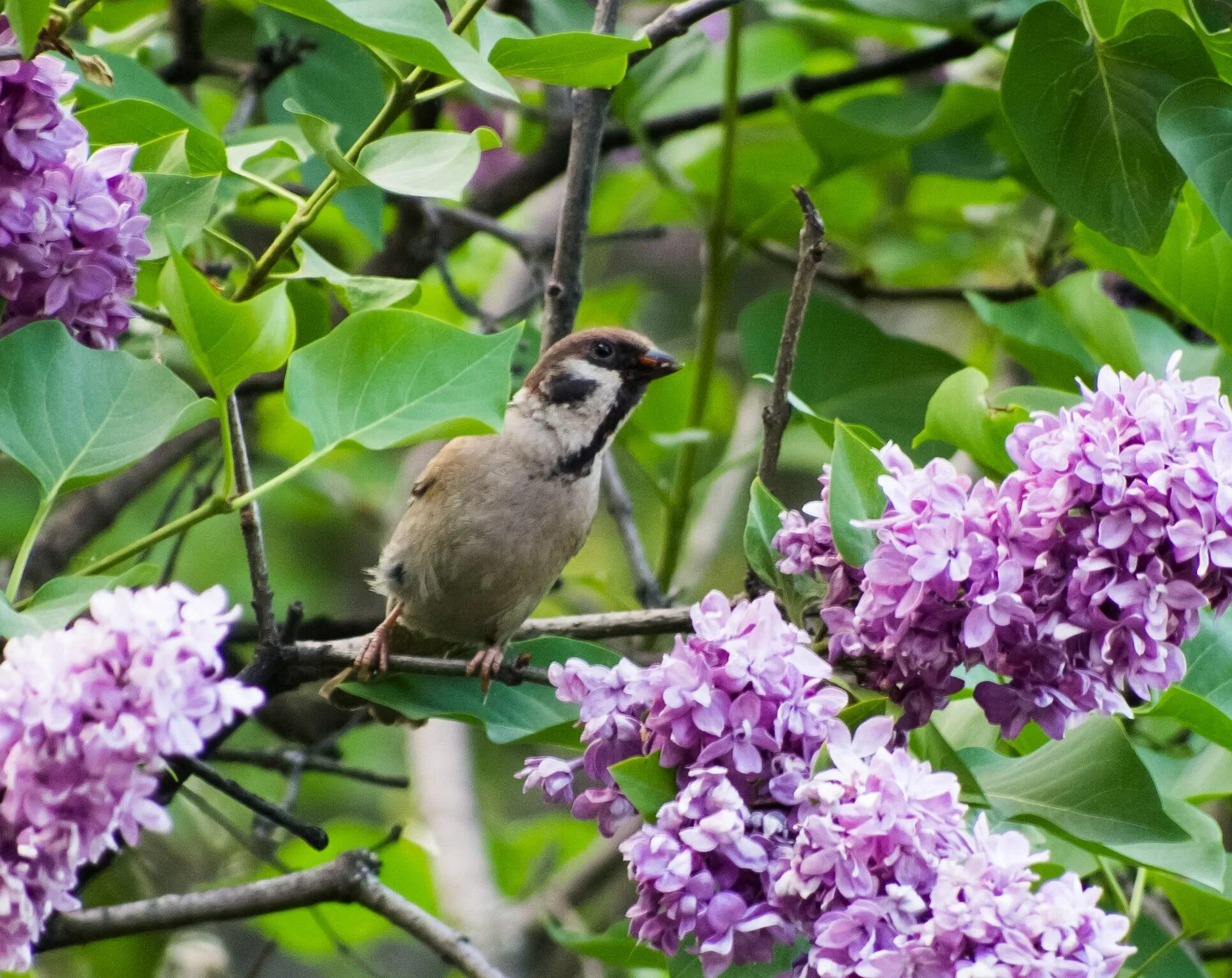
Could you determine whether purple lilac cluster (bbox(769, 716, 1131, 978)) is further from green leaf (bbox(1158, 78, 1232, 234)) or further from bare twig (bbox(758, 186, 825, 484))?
green leaf (bbox(1158, 78, 1232, 234))

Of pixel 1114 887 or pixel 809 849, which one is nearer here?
pixel 809 849

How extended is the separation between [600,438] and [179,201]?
1461mm

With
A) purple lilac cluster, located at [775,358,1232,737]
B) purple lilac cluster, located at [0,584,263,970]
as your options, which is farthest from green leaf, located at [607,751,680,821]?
purple lilac cluster, located at [0,584,263,970]

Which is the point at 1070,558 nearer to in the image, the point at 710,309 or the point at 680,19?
the point at 680,19

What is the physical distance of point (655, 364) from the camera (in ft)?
10.6

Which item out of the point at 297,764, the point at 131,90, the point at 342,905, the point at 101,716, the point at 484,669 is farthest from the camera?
the point at 342,905

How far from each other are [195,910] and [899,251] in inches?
105

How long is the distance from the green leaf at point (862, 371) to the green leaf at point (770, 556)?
1.25 metres

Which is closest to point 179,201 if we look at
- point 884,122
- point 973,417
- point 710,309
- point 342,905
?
point 973,417

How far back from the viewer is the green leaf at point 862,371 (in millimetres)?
3061

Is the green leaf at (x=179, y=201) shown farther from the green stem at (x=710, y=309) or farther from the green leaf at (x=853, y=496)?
the green stem at (x=710, y=309)

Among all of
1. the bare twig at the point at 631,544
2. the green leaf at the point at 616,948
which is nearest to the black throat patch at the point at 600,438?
the bare twig at the point at 631,544

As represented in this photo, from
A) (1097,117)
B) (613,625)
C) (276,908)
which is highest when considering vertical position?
(1097,117)

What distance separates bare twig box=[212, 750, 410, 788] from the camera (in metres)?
2.82
